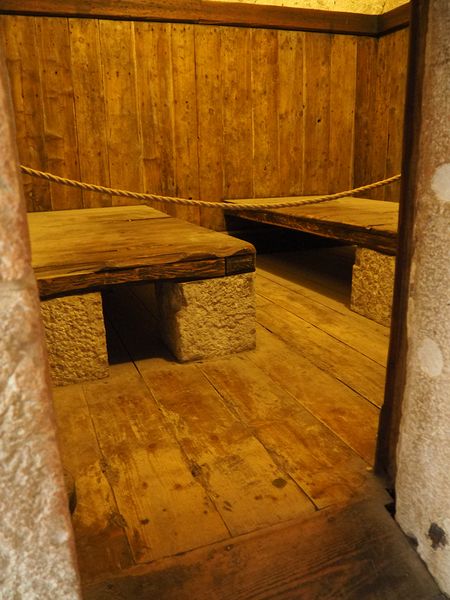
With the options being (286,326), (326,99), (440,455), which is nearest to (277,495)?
(440,455)

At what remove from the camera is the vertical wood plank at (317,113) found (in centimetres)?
438

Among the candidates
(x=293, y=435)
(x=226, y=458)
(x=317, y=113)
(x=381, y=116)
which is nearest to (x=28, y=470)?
(x=226, y=458)

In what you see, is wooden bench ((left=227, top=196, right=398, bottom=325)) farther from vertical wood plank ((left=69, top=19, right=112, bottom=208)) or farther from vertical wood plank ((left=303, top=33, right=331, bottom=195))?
vertical wood plank ((left=69, top=19, right=112, bottom=208))

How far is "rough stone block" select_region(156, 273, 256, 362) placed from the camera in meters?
2.27

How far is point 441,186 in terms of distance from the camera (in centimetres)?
102

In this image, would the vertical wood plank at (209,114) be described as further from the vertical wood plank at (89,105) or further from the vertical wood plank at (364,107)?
the vertical wood plank at (364,107)

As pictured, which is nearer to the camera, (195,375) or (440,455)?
(440,455)

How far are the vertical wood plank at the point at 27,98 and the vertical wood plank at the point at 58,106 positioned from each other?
0.14 ft

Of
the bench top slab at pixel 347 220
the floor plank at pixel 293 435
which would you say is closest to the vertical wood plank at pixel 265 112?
the bench top slab at pixel 347 220

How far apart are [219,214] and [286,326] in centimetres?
194

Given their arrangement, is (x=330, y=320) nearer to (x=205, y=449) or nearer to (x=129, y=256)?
(x=129, y=256)

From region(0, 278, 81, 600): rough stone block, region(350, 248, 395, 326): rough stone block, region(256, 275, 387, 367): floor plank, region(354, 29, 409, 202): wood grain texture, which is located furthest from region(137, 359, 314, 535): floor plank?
region(354, 29, 409, 202): wood grain texture

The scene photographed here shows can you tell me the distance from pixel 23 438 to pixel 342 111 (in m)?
4.45

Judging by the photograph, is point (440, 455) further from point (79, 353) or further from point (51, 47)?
point (51, 47)
